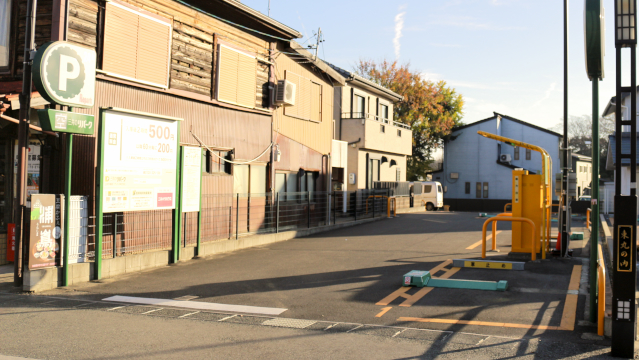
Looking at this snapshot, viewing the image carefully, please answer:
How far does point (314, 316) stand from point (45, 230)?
511 centimetres

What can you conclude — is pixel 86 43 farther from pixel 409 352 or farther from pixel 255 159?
pixel 409 352

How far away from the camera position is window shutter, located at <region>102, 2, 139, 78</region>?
1150cm

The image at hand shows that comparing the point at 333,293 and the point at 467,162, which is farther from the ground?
the point at 467,162

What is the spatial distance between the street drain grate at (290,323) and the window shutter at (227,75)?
937cm

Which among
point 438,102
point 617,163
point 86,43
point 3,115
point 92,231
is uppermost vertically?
point 438,102

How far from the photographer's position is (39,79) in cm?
851

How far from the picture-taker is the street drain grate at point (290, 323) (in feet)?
22.0

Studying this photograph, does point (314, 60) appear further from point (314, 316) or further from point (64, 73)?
point (314, 316)

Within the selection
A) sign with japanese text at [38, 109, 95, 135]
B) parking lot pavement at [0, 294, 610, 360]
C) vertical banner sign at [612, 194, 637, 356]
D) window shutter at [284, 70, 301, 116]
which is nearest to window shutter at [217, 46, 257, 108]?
window shutter at [284, 70, 301, 116]

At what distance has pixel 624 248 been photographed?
5.61 metres

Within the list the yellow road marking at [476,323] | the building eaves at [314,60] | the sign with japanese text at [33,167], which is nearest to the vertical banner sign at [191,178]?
the sign with japanese text at [33,167]

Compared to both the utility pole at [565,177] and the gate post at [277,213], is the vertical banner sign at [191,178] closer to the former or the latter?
the gate post at [277,213]

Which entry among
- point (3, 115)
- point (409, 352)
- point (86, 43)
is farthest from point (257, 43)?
point (409, 352)

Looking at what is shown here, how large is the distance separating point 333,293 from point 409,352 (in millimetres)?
3212
